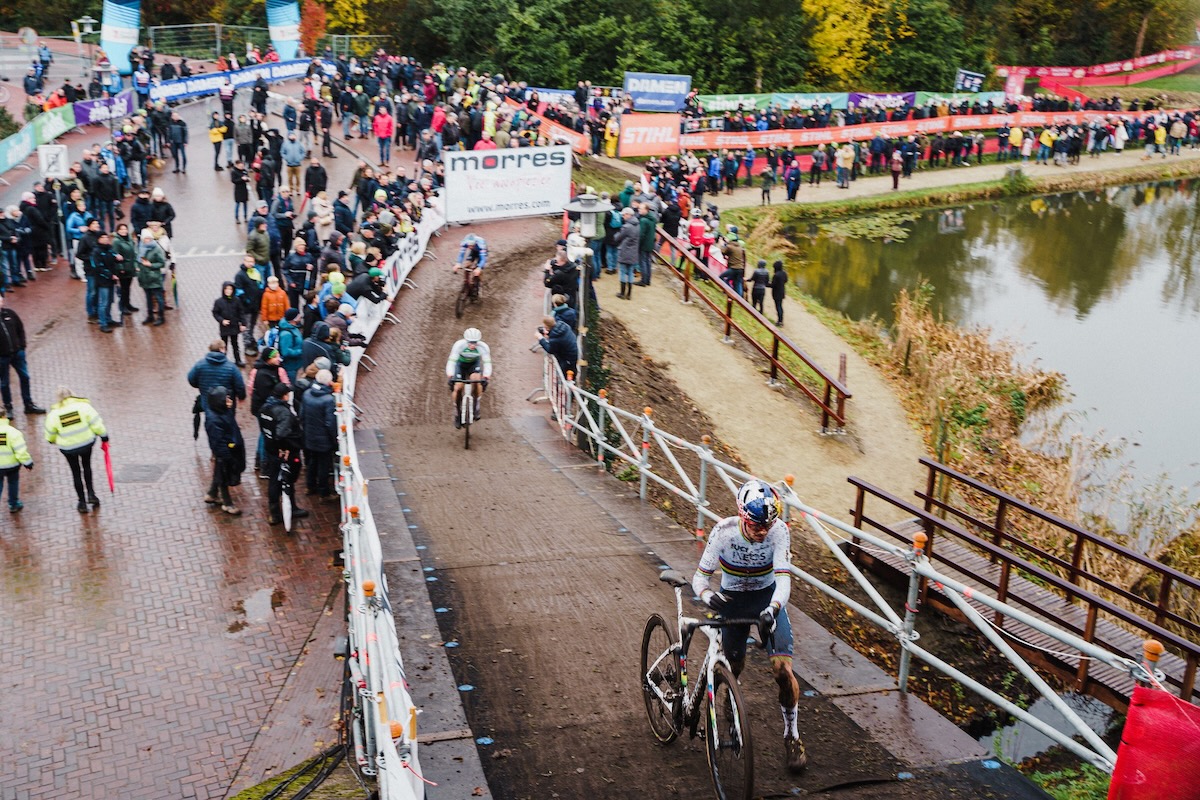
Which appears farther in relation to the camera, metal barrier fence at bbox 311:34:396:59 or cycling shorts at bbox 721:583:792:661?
metal barrier fence at bbox 311:34:396:59

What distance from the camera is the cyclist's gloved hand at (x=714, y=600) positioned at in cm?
698

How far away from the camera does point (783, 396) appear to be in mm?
22656

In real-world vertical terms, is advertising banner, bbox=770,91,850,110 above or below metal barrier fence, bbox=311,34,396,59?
below

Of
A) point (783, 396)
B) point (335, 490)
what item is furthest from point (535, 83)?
point (335, 490)

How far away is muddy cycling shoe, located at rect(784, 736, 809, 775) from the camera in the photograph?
718 centimetres

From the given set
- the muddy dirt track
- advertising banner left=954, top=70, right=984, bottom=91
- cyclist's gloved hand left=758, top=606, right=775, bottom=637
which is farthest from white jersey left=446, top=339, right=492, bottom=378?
advertising banner left=954, top=70, right=984, bottom=91

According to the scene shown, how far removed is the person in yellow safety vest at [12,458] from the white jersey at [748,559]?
9697 mm

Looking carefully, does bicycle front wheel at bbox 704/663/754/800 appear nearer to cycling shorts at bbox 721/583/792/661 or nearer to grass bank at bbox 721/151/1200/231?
cycling shorts at bbox 721/583/792/661

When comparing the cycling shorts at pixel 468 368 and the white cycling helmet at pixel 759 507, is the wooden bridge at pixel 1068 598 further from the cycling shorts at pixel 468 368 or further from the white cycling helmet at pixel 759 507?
the cycling shorts at pixel 468 368

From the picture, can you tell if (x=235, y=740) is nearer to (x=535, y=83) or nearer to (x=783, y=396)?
(x=783, y=396)

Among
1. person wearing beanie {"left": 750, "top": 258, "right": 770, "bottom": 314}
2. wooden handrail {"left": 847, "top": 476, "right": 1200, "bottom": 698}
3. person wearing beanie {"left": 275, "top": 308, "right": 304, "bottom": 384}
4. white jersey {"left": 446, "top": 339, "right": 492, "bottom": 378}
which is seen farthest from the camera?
person wearing beanie {"left": 750, "top": 258, "right": 770, "bottom": 314}

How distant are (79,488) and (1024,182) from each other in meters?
43.3

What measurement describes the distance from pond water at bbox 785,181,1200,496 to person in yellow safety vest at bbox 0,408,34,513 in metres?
18.1

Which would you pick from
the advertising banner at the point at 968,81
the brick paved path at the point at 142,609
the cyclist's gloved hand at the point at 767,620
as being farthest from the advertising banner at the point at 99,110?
the advertising banner at the point at 968,81
